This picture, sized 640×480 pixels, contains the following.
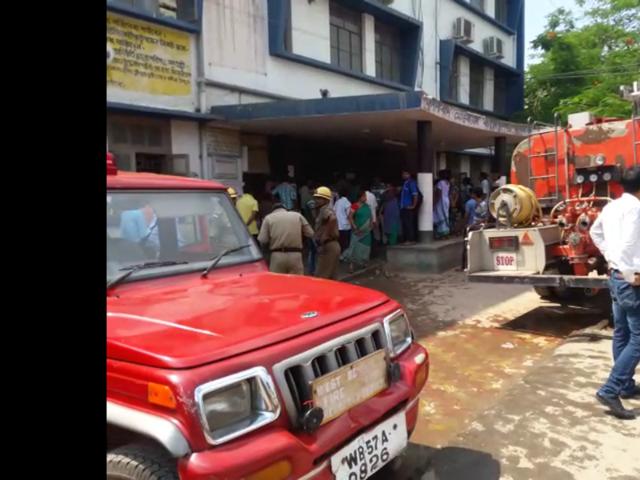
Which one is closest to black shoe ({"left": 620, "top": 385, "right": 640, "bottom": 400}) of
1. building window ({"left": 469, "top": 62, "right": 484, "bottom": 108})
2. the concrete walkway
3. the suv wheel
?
the concrete walkway

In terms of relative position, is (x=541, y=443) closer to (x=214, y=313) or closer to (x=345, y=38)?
(x=214, y=313)

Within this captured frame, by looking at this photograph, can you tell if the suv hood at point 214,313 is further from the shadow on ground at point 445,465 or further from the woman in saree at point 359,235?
the woman in saree at point 359,235

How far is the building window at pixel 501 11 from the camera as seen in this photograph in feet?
74.2

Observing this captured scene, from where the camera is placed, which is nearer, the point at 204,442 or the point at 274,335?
the point at 204,442

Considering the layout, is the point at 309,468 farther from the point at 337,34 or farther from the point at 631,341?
the point at 337,34

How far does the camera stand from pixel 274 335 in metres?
2.40

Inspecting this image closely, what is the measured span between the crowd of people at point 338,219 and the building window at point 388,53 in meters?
3.56

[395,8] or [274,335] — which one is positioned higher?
[395,8]

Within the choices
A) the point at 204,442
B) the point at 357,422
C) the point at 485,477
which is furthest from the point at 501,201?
the point at 204,442

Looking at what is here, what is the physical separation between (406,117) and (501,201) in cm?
422

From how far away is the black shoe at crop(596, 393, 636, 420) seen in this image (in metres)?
3.93

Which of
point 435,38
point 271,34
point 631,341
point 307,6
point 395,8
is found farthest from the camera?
point 435,38
